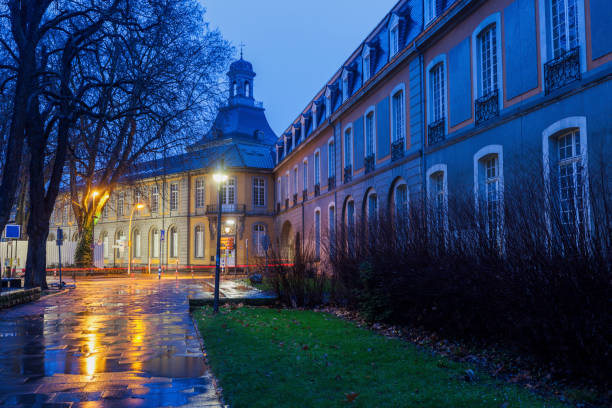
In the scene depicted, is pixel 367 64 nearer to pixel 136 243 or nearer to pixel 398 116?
pixel 398 116

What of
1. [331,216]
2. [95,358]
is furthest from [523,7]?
[331,216]

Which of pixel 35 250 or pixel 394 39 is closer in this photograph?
pixel 35 250

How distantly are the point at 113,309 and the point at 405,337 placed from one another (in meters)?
9.69

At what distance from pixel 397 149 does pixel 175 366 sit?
54.1ft

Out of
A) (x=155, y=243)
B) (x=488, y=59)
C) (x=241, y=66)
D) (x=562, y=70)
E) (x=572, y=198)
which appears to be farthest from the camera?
(x=241, y=66)

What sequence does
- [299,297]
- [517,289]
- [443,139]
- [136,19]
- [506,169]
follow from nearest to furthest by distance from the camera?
[517,289] → [506,169] → [299,297] → [136,19] → [443,139]

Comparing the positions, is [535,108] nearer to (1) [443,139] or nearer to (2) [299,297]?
(1) [443,139]

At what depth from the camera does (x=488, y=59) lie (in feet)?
55.0

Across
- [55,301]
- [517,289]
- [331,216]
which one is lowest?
[55,301]

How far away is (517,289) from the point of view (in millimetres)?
7125

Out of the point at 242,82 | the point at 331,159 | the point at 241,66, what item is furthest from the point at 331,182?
the point at 241,66

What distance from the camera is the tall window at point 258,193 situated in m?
54.7

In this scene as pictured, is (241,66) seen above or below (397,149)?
above

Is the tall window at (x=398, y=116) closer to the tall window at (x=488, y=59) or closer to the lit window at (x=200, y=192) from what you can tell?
the tall window at (x=488, y=59)
